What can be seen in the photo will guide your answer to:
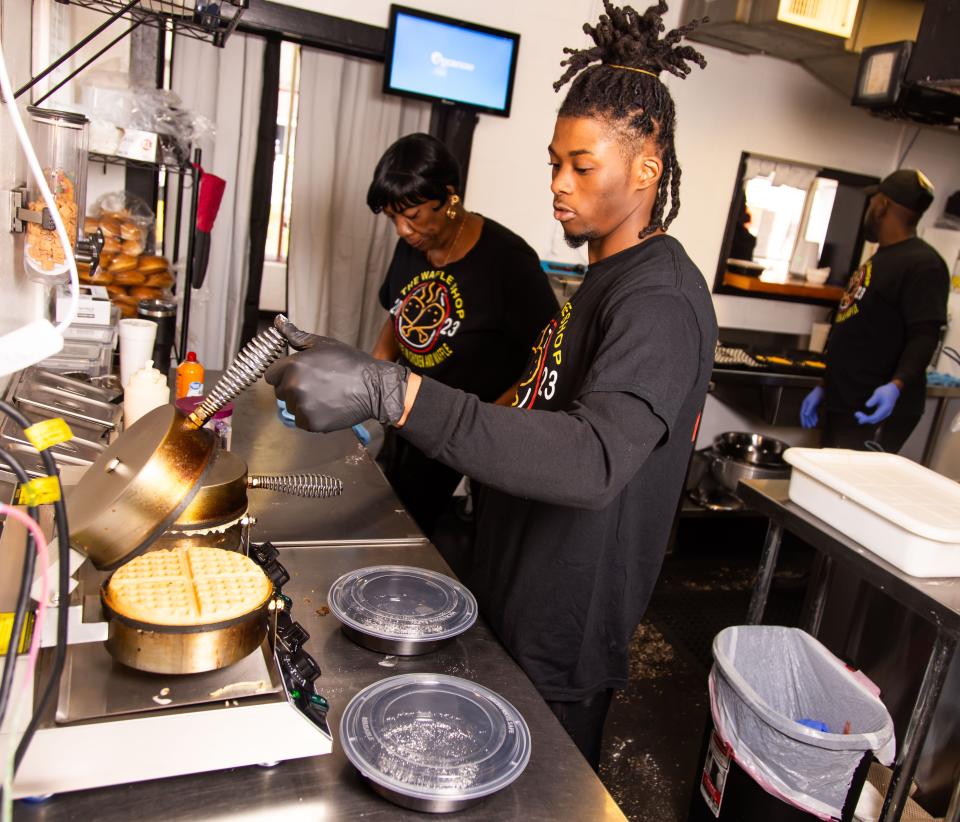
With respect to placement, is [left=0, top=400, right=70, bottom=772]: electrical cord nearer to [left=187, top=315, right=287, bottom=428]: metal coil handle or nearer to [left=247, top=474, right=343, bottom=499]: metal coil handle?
[left=187, top=315, right=287, bottom=428]: metal coil handle

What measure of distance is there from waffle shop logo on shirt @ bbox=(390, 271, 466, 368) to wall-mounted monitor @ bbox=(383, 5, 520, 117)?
1.44m

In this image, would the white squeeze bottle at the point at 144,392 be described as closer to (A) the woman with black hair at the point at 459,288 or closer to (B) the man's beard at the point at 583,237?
(A) the woman with black hair at the point at 459,288

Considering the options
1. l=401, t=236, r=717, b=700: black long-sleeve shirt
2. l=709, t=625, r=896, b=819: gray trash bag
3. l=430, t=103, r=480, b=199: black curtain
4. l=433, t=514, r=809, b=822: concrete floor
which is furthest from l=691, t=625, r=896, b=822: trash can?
l=430, t=103, r=480, b=199: black curtain

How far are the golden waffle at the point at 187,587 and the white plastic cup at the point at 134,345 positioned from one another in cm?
117

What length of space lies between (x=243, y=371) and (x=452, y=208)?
1456 mm

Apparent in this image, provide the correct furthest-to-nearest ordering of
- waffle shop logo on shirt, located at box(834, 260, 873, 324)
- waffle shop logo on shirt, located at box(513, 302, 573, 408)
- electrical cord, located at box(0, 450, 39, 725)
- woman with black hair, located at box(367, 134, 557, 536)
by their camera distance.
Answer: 1. waffle shop logo on shirt, located at box(834, 260, 873, 324)
2. woman with black hair, located at box(367, 134, 557, 536)
3. waffle shop logo on shirt, located at box(513, 302, 573, 408)
4. electrical cord, located at box(0, 450, 39, 725)

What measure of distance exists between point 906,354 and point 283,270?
2.99 metres

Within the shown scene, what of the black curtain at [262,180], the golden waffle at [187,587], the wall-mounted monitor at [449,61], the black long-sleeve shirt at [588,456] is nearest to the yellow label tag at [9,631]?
the golden waffle at [187,587]

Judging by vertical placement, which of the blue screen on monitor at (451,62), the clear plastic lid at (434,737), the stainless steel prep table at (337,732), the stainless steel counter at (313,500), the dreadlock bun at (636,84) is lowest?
the stainless steel counter at (313,500)

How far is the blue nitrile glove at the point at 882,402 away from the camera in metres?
3.47

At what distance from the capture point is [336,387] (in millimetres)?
1046

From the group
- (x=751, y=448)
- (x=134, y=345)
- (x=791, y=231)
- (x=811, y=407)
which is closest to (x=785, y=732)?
(x=134, y=345)

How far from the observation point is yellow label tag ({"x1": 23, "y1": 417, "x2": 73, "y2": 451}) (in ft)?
2.23

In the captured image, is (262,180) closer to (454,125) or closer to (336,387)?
(454,125)
